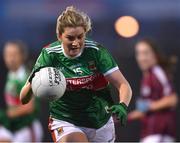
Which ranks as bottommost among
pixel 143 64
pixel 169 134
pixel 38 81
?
pixel 169 134

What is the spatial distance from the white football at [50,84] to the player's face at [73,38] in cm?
26

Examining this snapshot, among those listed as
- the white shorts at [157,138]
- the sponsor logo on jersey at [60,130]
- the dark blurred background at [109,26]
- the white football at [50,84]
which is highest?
the white football at [50,84]

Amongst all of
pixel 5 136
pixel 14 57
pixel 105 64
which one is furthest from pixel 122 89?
pixel 14 57

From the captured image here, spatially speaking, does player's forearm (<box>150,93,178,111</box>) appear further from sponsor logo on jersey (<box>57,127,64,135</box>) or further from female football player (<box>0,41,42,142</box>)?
sponsor logo on jersey (<box>57,127,64,135</box>)

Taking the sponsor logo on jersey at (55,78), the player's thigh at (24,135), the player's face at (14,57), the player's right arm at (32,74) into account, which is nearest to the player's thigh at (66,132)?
the player's right arm at (32,74)

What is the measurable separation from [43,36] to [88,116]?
9.43 meters

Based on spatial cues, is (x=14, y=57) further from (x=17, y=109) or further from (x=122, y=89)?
(x=122, y=89)

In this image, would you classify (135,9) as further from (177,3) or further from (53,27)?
(53,27)

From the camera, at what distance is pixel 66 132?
26.4ft

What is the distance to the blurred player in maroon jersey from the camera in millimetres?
12234

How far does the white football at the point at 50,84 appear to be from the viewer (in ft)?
24.7

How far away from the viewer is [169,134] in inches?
487

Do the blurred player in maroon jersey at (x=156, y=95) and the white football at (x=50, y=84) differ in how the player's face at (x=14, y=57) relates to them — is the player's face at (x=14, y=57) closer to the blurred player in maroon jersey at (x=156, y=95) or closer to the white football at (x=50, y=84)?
the blurred player in maroon jersey at (x=156, y=95)

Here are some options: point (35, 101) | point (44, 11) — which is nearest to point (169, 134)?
point (35, 101)
